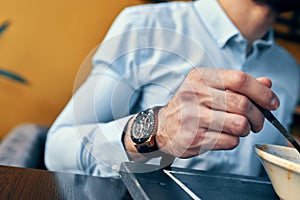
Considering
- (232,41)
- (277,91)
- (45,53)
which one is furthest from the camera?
(45,53)

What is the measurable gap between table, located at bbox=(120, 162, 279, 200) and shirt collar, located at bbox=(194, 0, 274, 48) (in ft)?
1.41

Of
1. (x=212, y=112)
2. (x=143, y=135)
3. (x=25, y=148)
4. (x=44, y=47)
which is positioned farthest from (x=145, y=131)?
(x=44, y=47)

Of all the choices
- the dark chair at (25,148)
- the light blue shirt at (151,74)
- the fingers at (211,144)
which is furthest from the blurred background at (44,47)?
the fingers at (211,144)

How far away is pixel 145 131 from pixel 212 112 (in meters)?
0.12

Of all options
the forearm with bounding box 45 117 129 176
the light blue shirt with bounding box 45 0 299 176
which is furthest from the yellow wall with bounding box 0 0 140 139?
the forearm with bounding box 45 117 129 176

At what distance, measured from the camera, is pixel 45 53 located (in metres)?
1.71

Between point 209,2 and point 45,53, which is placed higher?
point 209,2

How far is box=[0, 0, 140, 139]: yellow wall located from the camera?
1660mm

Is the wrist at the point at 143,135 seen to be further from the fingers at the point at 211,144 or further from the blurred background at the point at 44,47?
the blurred background at the point at 44,47

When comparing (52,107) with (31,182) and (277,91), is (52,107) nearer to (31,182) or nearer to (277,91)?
(277,91)

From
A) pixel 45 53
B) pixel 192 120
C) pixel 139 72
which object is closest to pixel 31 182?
pixel 192 120

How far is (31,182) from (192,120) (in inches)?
9.2

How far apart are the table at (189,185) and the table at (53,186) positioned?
0.04m

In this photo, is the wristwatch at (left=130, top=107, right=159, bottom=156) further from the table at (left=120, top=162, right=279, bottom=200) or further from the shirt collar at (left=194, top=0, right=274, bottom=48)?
the shirt collar at (left=194, top=0, right=274, bottom=48)
